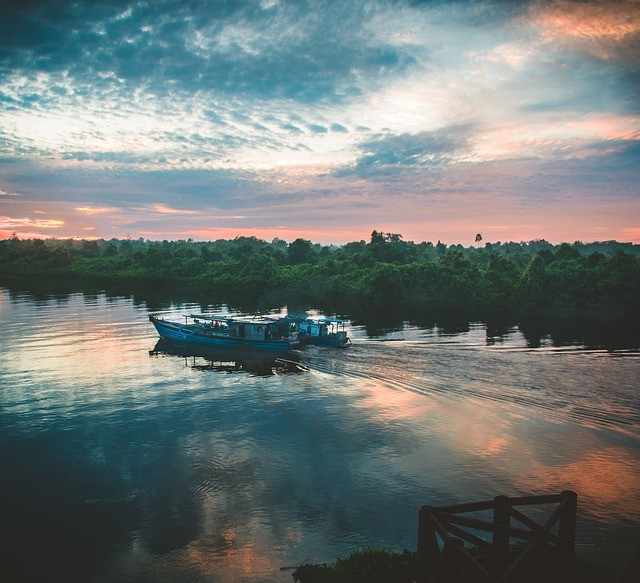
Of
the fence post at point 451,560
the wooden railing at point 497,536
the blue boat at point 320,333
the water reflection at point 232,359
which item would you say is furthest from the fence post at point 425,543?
the blue boat at point 320,333

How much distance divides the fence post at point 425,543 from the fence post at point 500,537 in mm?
1467

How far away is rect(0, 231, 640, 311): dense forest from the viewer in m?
96.6

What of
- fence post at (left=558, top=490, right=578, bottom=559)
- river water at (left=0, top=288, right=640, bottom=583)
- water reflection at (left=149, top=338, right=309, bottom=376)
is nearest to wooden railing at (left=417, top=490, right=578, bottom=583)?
fence post at (left=558, top=490, right=578, bottom=559)

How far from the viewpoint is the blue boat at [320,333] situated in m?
57.4

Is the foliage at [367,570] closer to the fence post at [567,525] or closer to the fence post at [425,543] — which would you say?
the fence post at [425,543]

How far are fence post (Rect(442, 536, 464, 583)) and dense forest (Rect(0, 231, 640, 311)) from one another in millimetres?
96953

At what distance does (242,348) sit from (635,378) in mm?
41443

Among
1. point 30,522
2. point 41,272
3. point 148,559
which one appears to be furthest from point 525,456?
point 41,272

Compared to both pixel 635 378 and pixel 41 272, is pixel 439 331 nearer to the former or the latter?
pixel 635 378

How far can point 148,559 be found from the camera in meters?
17.5

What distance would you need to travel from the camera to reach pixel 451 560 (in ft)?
30.4

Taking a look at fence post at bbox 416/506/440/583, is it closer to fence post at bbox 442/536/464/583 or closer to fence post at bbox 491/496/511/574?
fence post at bbox 442/536/464/583

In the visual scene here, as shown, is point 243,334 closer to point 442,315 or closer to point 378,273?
point 442,315

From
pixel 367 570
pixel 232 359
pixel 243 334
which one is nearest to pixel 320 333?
pixel 243 334
